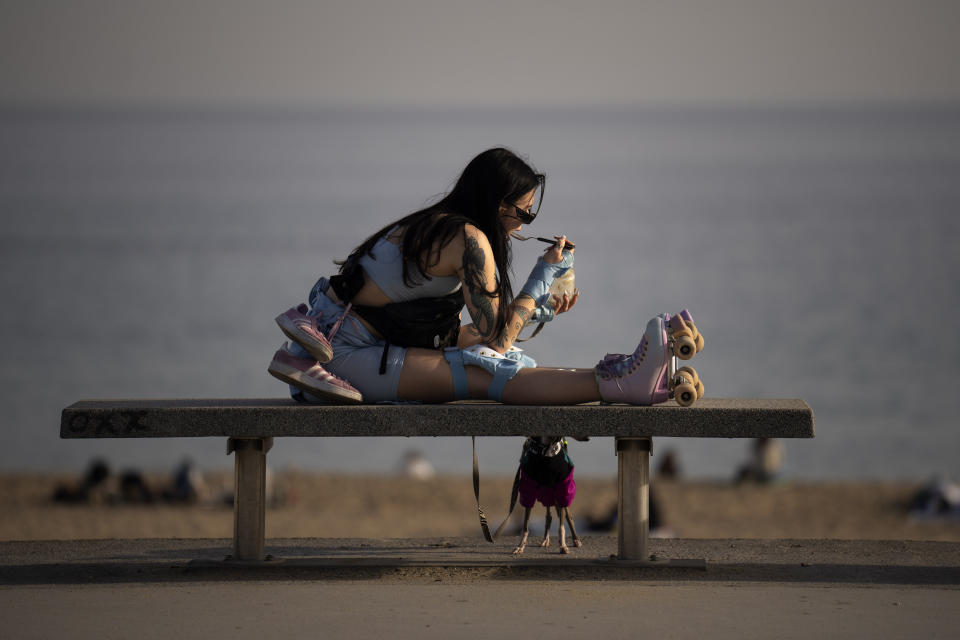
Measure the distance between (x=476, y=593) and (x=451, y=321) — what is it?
3.81 feet

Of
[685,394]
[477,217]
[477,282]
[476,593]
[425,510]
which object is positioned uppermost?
[477,217]

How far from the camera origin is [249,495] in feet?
19.7

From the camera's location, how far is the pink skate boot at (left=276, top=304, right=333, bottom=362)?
5797mm

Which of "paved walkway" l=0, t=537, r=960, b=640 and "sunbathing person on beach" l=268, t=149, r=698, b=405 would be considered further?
"sunbathing person on beach" l=268, t=149, r=698, b=405

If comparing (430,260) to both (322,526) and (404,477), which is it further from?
(404,477)

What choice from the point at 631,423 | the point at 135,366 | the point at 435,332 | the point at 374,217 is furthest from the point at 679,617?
the point at 374,217

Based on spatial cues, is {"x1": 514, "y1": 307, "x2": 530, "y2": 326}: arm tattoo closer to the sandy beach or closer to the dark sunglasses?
the dark sunglasses

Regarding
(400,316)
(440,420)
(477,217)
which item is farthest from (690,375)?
(400,316)

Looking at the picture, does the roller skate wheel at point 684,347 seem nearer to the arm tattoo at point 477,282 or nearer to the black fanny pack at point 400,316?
A: the arm tattoo at point 477,282

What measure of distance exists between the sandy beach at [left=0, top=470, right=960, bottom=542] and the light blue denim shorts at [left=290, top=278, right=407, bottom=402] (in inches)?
262

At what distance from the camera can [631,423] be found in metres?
5.71

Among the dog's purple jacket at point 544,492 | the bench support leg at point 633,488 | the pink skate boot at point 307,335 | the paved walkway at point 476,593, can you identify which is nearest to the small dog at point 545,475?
the dog's purple jacket at point 544,492

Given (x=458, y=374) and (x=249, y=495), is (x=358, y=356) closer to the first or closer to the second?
(x=458, y=374)

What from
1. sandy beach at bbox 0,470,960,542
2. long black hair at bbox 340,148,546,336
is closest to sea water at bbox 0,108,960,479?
long black hair at bbox 340,148,546,336
